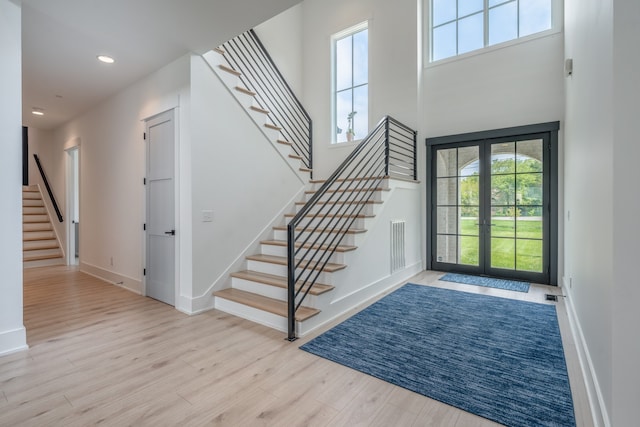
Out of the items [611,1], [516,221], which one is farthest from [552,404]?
[516,221]

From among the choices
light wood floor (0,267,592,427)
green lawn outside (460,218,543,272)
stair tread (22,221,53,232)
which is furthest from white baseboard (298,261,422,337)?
Result: stair tread (22,221,53,232)

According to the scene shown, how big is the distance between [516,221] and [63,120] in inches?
331

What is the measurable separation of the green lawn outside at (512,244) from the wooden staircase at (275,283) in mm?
1989

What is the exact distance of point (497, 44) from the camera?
464cm

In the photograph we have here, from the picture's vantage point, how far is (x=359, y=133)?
19.0 feet

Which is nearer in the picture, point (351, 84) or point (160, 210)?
point (160, 210)

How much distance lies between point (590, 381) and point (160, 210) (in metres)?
4.23

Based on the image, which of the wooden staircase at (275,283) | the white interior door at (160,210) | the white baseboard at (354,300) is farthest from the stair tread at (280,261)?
the white interior door at (160,210)

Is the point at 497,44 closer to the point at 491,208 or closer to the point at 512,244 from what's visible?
the point at 491,208

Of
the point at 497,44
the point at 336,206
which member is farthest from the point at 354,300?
the point at 497,44

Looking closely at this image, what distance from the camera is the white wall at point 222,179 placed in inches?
130

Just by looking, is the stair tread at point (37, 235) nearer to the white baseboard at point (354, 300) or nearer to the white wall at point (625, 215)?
the white baseboard at point (354, 300)

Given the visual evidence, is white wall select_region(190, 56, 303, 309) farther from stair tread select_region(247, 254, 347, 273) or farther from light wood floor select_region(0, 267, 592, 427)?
light wood floor select_region(0, 267, 592, 427)

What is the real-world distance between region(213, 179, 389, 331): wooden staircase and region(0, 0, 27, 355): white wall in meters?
1.65
